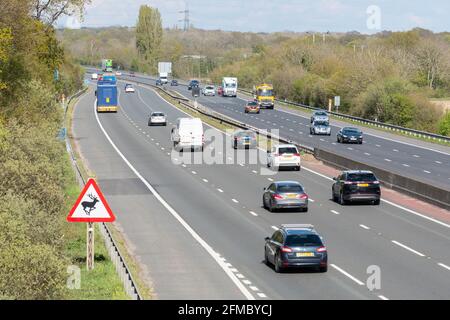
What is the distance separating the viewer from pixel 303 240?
A: 29078 millimetres

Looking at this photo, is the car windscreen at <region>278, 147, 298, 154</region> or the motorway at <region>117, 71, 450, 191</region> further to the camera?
the motorway at <region>117, 71, 450, 191</region>

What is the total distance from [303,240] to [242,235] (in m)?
8.13

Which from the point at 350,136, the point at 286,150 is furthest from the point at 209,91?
the point at 286,150

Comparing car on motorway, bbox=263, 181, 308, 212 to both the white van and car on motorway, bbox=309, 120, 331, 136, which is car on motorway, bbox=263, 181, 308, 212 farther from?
car on motorway, bbox=309, 120, 331, 136

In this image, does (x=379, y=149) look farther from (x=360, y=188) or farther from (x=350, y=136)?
(x=360, y=188)

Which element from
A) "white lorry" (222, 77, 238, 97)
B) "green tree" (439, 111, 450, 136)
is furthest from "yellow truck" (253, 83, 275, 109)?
"green tree" (439, 111, 450, 136)

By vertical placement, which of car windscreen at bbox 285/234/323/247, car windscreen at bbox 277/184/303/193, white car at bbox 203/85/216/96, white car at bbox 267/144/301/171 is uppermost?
car windscreen at bbox 285/234/323/247

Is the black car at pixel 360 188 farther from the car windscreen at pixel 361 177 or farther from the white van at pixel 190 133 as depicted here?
the white van at pixel 190 133

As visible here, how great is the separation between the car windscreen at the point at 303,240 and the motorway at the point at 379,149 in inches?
945

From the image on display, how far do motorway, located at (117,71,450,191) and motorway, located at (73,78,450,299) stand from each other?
691 cm

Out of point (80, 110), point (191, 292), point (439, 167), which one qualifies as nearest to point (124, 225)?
point (191, 292)

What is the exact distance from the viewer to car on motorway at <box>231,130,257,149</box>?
2867 inches

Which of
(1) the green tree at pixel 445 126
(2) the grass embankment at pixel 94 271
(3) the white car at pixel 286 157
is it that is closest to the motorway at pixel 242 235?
(3) the white car at pixel 286 157

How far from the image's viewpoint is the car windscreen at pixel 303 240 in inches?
1136
